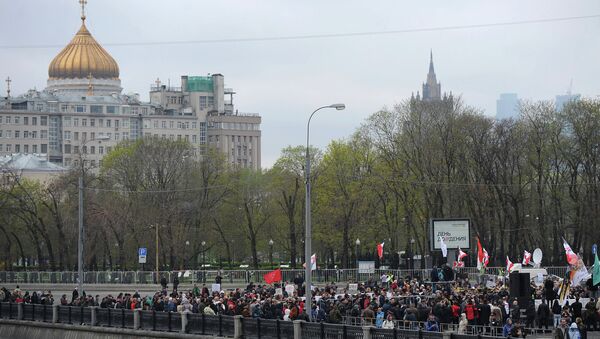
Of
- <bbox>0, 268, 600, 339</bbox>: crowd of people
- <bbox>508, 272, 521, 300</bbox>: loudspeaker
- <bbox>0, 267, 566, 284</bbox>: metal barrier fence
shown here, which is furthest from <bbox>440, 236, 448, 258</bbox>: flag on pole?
<bbox>508, 272, 521, 300</bbox>: loudspeaker

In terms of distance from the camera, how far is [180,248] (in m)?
99.7

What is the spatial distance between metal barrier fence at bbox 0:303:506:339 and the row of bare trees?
132ft

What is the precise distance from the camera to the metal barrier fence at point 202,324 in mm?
36688

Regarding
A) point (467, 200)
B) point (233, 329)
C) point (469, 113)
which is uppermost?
point (469, 113)

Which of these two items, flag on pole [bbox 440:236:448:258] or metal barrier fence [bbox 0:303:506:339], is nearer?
metal barrier fence [bbox 0:303:506:339]

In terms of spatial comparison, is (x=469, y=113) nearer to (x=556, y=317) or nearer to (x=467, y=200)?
(x=467, y=200)

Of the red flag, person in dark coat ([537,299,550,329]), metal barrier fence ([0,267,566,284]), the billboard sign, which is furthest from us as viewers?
metal barrier fence ([0,267,566,284])

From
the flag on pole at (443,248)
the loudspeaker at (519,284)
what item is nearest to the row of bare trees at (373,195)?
the flag on pole at (443,248)

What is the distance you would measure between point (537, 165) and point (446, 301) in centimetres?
5047

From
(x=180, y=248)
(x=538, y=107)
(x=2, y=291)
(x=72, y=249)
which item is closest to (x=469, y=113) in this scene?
(x=538, y=107)

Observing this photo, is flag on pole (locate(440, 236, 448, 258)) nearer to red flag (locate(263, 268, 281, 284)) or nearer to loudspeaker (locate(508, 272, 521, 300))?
red flag (locate(263, 268, 281, 284))

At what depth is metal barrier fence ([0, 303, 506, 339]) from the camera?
36688mm

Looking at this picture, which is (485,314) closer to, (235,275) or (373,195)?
(235,275)

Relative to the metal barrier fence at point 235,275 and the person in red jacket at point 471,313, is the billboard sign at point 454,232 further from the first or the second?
the person in red jacket at point 471,313
